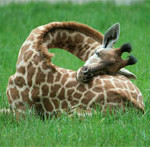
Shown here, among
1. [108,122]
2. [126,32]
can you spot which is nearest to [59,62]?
[126,32]

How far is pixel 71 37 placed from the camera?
15.5 feet

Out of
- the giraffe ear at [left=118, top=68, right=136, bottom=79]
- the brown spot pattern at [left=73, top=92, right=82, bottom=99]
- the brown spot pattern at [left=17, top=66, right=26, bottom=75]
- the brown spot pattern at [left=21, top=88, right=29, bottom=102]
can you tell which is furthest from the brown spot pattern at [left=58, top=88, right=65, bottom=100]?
the giraffe ear at [left=118, top=68, right=136, bottom=79]

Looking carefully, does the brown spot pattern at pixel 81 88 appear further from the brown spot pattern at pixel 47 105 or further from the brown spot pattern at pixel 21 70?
the brown spot pattern at pixel 21 70

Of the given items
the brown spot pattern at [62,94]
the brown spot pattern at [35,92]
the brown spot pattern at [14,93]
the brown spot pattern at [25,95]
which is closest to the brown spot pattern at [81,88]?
the brown spot pattern at [62,94]

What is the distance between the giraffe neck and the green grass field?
83cm

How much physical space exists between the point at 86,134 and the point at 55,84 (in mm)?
709

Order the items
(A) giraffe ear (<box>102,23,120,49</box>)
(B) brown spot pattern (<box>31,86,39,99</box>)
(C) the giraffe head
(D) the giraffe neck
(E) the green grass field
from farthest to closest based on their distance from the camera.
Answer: (D) the giraffe neck
(A) giraffe ear (<box>102,23,120,49</box>)
(B) brown spot pattern (<box>31,86,39,99</box>)
(C) the giraffe head
(E) the green grass field

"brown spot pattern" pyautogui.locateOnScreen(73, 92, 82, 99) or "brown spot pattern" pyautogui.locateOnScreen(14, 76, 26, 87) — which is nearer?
"brown spot pattern" pyautogui.locateOnScreen(73, 92, 82, 99)

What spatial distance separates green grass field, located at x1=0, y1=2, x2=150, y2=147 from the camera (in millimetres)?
3748

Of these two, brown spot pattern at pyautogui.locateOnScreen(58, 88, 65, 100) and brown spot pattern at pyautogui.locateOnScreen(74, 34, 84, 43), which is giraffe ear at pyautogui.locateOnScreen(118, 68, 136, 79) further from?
brown spot pattern at pyautogui.locateOnScreen(58, 88, 65, 100)

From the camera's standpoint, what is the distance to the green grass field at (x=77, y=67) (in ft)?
12.3

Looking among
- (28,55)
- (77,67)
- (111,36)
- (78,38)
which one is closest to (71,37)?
(78,38)

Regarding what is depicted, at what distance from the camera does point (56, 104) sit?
14.0ft

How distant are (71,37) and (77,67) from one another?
1588 millimetres
